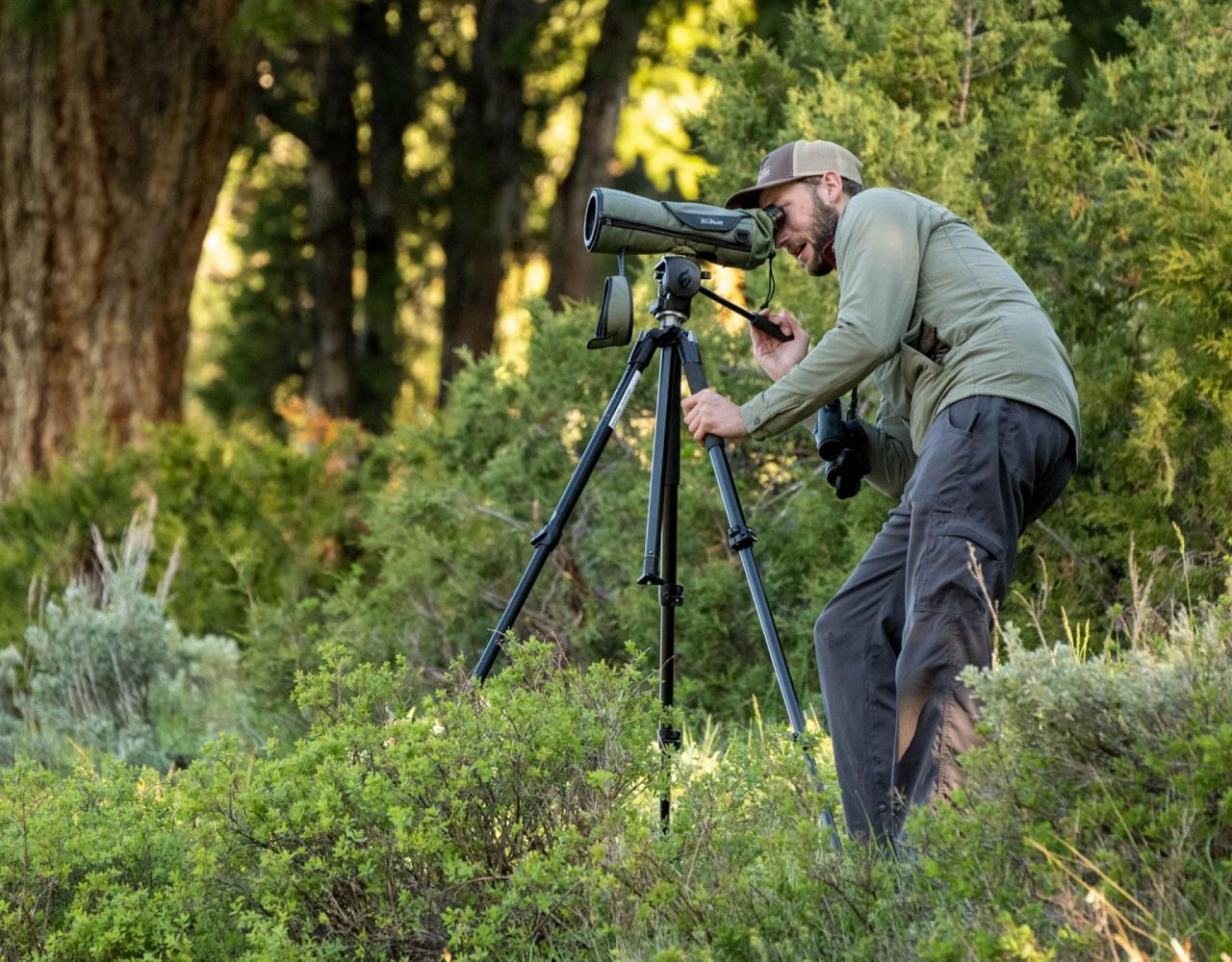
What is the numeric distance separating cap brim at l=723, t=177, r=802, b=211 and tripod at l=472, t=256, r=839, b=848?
0.65ft

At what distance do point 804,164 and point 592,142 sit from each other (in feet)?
30.2

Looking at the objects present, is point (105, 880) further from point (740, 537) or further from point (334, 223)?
point (334, 223)

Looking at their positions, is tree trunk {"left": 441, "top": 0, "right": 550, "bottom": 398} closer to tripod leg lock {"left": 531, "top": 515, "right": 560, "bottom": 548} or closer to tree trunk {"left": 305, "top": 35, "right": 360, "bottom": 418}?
tree trunk {"left": 305, "top": 35, "right": 360, "bottom": 418}

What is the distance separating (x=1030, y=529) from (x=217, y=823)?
290cm

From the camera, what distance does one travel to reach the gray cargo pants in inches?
130

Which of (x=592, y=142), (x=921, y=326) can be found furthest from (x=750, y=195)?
(x=592, y=142)

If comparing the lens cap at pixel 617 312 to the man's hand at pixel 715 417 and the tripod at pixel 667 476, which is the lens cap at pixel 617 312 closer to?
the tripod at pixel 667 476

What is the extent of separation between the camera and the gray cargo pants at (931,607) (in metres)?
3.29

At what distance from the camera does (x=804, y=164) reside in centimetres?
374

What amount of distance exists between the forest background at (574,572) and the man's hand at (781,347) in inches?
35.5

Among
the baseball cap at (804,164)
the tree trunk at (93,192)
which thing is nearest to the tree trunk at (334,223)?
the tree trunk at (93,192)

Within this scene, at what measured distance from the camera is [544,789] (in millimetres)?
3359

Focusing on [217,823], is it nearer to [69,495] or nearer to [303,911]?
[303,911]

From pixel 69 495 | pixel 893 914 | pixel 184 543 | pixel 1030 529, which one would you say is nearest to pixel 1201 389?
pixel 1030 529
